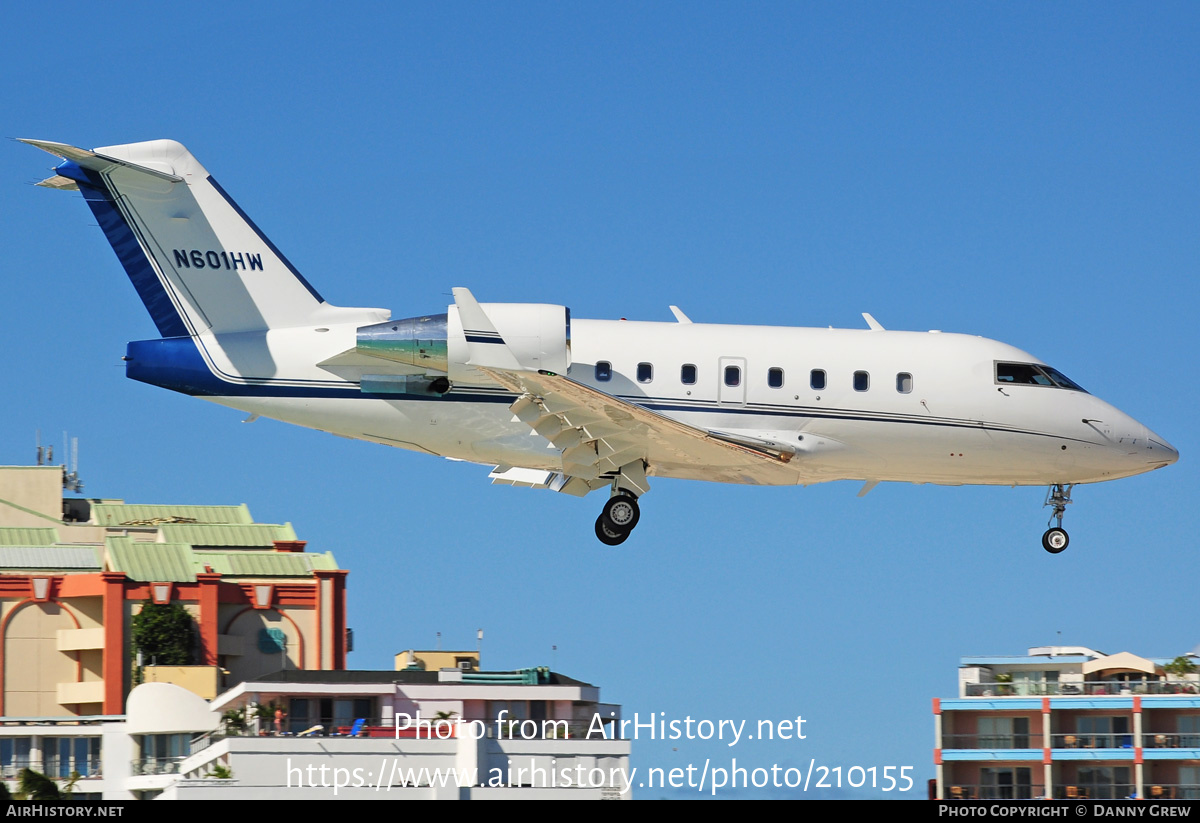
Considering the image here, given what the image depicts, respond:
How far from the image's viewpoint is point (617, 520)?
26547 millimetres

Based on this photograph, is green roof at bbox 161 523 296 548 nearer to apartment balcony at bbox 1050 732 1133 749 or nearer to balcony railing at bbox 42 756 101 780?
balcony railing at bbox 42 756 101 780

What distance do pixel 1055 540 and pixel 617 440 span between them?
8781 mm

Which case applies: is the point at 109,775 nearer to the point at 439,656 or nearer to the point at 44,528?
the point at 439,656

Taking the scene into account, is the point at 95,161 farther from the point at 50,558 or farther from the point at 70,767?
the point at 50,558

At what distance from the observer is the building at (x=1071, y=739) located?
35.3 m

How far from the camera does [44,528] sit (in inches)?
2402

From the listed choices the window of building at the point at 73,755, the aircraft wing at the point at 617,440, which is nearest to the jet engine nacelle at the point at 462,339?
the aircraft wing at the point at 617,440

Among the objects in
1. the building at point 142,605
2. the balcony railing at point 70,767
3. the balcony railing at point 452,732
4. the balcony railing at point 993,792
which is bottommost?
the balcony railing at point 993,792

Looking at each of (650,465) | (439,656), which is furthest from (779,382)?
(439,656)

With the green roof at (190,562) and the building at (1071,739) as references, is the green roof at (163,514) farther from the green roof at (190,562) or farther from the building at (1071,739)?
the building at (1071,739)

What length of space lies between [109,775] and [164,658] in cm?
1370

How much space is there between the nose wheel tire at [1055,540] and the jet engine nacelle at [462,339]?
32.4 ft

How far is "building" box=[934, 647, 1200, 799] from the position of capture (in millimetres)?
35312

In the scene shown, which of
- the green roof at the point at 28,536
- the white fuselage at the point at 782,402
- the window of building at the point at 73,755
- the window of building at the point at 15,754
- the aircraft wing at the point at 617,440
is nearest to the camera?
the aircraft wing at the point at 617,440
